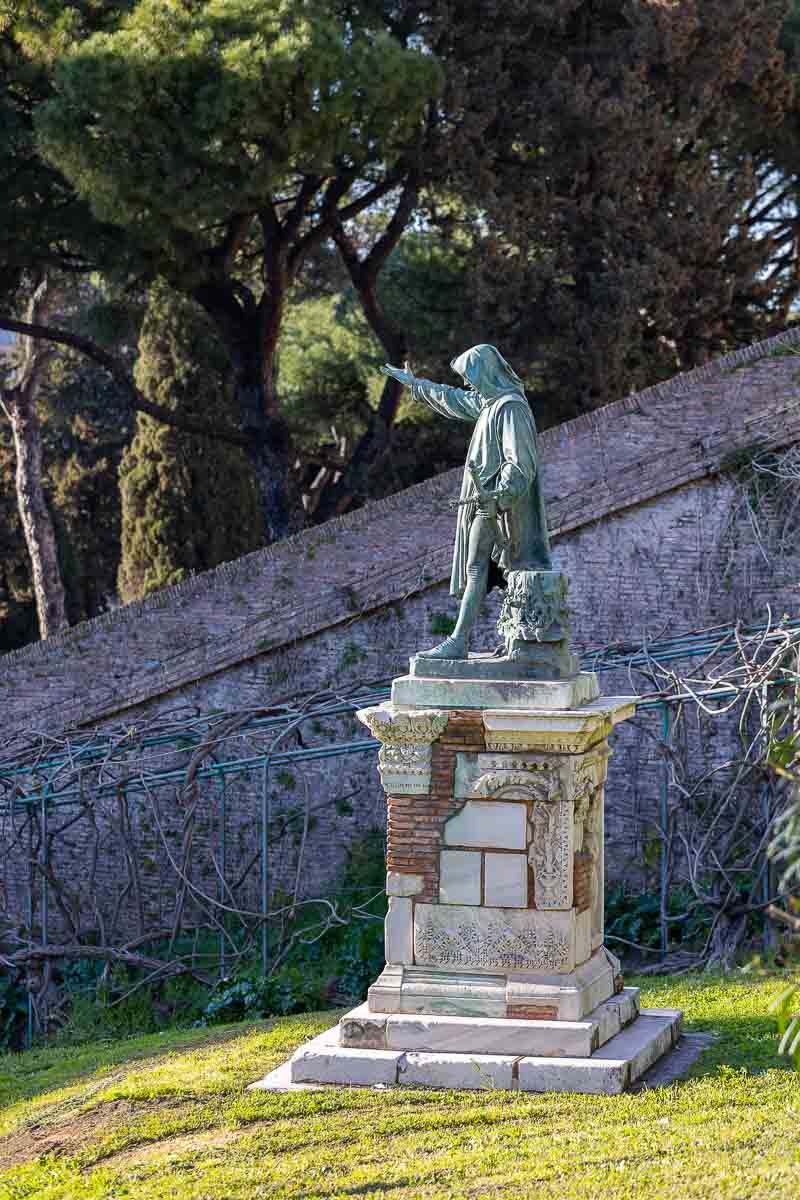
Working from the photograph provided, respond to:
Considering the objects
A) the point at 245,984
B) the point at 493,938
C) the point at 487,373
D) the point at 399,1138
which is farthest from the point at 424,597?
the point at 399,1138

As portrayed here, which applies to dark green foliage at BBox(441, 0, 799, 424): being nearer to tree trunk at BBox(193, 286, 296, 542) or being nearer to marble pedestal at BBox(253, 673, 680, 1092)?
tree trunk at BBox(193, 286, 296, 542)

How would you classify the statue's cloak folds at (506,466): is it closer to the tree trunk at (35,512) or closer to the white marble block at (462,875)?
the white marble block at (462,875)

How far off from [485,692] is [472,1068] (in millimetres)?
1403

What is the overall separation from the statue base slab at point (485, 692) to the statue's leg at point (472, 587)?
6cm

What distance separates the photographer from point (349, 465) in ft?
52.9

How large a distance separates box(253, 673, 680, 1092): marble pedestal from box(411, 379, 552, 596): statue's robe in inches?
20.6

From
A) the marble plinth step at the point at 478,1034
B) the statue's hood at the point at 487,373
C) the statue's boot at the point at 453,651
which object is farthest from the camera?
the statue's hood at the point at 487,373

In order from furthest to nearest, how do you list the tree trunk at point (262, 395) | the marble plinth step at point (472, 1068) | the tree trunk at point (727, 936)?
the tree trunk at point (262, 395)
the tree trunk at point (727, 936)
the marble plinth step at point (472, 1068)

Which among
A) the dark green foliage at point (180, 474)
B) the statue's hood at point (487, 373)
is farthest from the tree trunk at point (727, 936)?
the dark green foliage at point (180, 474)

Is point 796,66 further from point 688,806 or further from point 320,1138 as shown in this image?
point 320,1138

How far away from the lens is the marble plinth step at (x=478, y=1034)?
6312 millimetres

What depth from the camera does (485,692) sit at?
6.50 m

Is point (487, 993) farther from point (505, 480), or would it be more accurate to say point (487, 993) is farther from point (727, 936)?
point (727, 936)

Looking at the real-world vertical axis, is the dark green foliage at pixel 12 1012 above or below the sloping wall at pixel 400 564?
below
